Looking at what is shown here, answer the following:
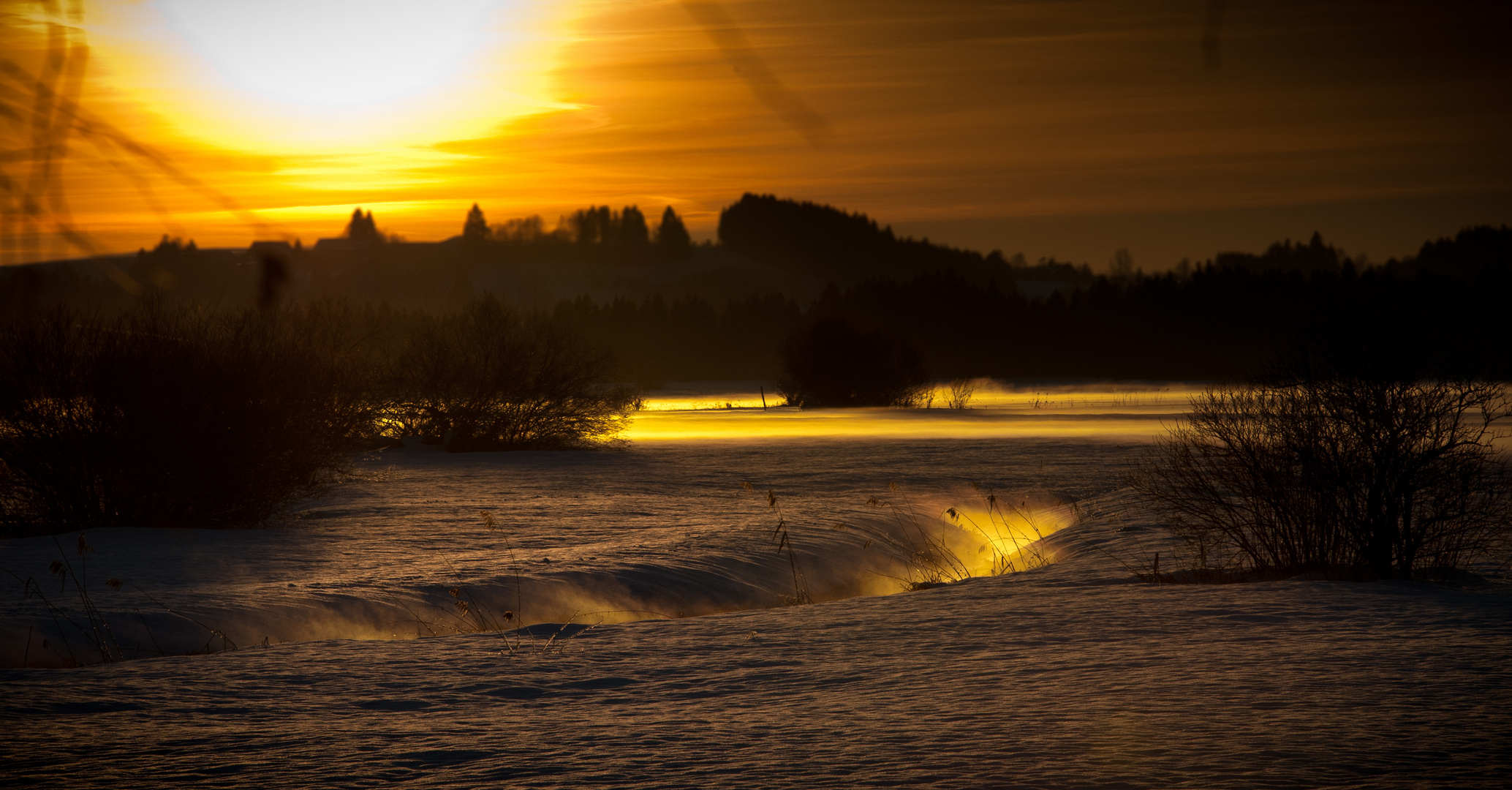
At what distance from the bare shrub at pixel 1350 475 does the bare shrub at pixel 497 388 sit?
20.7 metres

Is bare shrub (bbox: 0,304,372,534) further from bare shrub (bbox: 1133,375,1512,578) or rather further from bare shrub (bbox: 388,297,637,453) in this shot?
bare shrub (bbox: 388,297,637,453)

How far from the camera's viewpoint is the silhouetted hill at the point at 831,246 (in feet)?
492

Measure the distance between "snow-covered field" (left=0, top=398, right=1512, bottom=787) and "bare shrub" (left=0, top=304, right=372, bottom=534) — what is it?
3.65 feet

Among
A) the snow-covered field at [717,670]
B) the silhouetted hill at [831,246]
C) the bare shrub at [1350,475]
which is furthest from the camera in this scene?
the silhouetted hill at [831,246]

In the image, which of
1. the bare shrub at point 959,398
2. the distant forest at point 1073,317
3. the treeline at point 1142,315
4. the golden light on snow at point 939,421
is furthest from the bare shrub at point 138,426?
the treeline at point 1142,315

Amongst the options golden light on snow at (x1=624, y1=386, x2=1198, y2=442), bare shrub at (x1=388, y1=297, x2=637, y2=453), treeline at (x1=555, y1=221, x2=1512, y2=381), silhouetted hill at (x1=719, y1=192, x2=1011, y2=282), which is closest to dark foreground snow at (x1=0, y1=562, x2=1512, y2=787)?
bare shrub at (x1=388, y1=297, x2=637, y2=453)

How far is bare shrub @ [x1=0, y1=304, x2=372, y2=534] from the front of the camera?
14.5m

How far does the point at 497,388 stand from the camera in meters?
29.6

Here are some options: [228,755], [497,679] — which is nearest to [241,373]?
[497,679]

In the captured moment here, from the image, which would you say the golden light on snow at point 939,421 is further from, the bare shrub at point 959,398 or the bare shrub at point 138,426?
the bare shrub at point 138,426

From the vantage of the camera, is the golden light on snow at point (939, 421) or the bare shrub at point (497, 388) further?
the golden light on snow at point (939, 421)

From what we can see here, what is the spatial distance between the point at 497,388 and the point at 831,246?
13434 centimetres

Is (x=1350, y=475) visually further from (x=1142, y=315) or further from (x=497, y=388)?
(x=1142, y=315)

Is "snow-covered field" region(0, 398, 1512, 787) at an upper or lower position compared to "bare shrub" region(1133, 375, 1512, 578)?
lower
